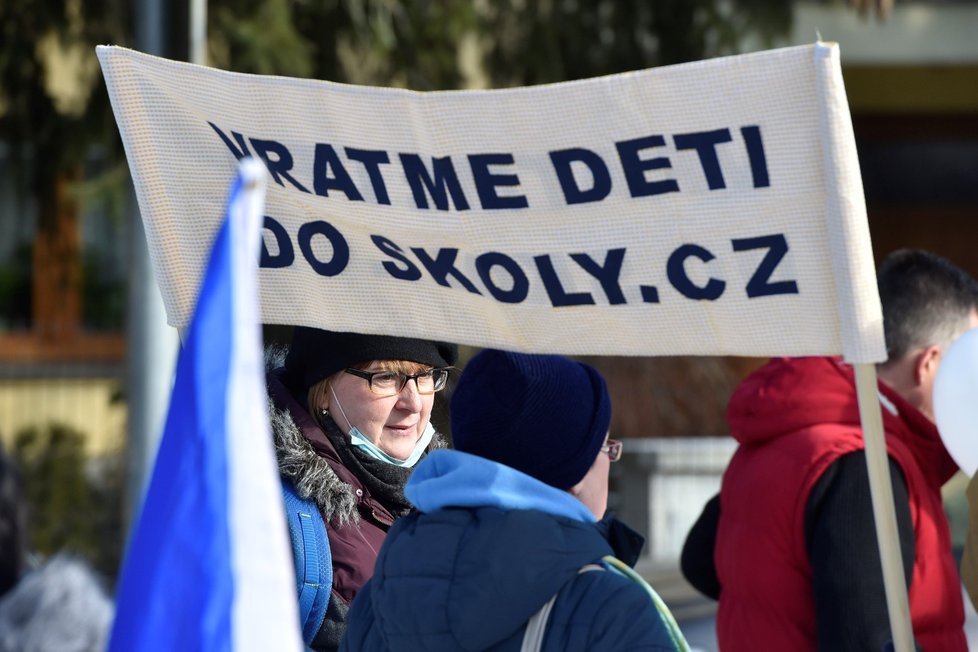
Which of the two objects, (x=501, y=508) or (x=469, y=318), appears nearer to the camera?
(x=501, y=508)

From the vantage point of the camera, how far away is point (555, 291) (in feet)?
7.91

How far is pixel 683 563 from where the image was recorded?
348cm

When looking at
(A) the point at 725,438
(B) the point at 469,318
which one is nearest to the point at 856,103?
(A) the point at 725,438

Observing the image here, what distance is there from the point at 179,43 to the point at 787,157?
4.20 metres

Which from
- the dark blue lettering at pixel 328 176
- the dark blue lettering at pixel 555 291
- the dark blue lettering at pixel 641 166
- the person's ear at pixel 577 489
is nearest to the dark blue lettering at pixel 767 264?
the dark blue lettering at pixel 641 166

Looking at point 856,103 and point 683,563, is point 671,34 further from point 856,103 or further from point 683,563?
point 856,103

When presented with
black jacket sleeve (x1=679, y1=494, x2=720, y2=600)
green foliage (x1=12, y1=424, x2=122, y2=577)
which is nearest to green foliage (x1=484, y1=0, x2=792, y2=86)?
green foliage (x1=12, y1=424, x2=122, y2=577)

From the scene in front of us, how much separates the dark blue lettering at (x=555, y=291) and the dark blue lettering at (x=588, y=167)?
0.12 metres

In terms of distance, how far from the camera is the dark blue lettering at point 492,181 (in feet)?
7.68

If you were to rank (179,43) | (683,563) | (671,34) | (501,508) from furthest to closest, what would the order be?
(671,34), (179,43), (683,563), (501,508)

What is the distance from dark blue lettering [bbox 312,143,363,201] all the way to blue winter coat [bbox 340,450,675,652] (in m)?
0.51

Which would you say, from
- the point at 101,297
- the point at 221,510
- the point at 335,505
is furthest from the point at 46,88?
the point at 221,510

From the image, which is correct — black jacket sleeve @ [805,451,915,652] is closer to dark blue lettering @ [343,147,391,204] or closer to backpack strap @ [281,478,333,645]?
backpack strap @ [281,478,333,645]

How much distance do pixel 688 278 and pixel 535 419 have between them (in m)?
0.36
